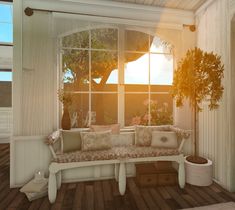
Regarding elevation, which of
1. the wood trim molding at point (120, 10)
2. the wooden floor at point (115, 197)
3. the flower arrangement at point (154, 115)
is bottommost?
the wooden floor at point (115, 197)

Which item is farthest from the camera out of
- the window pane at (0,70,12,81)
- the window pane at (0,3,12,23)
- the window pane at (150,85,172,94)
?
the window pane at (0,70,12,81)

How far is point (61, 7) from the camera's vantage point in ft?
9.98

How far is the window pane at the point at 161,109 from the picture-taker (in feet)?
11.6

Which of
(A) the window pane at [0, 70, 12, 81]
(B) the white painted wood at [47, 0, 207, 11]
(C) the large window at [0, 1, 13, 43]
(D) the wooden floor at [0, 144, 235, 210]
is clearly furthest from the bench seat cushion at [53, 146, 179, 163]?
(A) the window pane at [0, 70, 12, 81]

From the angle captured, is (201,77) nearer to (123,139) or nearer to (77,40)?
(123,139)

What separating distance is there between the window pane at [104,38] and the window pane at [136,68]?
0.33 m

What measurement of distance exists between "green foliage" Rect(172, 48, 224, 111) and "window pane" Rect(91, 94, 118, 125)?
118cm

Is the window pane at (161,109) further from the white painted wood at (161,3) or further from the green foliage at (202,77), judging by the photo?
the white painted wood at (161,3)

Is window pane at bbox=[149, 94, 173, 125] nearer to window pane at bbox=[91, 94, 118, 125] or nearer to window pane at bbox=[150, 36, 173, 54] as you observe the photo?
window pane at bbox=[91, 94, 118, 125]

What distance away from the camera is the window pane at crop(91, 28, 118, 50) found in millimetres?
3275

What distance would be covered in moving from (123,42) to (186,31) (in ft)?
4.04

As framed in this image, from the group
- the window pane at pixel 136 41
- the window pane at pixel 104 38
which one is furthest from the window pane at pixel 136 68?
the window pane at pixel 104 38

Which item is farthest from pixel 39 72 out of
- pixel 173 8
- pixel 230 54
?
pixel 230 54

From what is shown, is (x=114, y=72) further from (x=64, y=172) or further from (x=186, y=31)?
(x=64, y=172)
